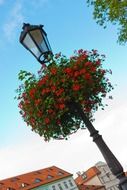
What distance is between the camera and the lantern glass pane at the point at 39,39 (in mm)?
6867

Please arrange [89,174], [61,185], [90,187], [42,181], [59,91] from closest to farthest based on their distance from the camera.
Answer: [59,91] < [42,181] < [61,185] < [90,187] < [89,174]

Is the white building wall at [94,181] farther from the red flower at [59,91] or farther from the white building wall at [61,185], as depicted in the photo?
the red flower at [59,91]

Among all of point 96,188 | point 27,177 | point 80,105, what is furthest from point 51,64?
point 96,188

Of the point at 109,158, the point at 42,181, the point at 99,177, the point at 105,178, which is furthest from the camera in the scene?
the point at 105,178

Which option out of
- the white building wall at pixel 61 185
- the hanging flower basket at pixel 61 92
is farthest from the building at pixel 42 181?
the hanging flower basket at pixel 61 92

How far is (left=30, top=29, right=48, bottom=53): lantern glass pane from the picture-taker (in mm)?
6867

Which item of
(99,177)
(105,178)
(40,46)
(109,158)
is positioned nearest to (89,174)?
(99,177)

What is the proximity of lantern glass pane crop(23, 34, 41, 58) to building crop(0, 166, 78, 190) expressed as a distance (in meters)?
59.6

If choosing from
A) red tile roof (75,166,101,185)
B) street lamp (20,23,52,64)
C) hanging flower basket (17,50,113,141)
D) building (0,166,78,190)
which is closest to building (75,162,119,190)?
red tile roof (75,166,101,185)

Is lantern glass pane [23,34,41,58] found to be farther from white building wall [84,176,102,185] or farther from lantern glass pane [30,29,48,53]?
white building wall [84,176,102,185]

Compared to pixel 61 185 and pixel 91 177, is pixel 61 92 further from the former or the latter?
pixel 91 177

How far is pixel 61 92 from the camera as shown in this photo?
7680 millimetres

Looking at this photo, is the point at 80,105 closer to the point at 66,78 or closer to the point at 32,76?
the point at 66,78

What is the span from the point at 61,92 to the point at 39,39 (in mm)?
1344
